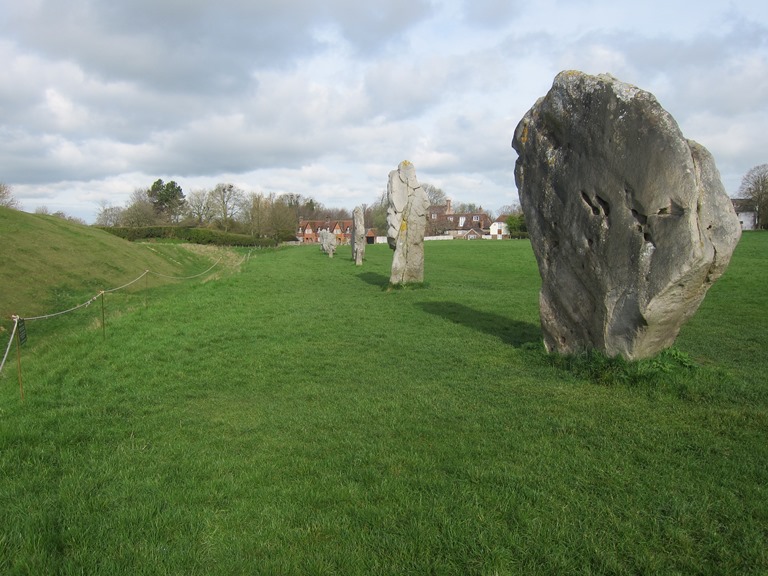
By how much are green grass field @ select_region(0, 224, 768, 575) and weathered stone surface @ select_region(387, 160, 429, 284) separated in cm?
848

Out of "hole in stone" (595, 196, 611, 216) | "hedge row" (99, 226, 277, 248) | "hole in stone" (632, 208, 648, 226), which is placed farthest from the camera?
"hedge row" (99, 226, 277, 248)

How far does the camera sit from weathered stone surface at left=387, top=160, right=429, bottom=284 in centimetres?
1819

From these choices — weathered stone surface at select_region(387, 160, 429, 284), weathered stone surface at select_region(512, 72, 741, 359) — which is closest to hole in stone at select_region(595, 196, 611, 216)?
weathered stone surface at select_region(512, 72, 741, 359)

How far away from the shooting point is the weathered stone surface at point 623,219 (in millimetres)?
6477

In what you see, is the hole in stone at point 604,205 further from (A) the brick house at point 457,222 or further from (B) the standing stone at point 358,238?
(A) the brick house at point 457,222

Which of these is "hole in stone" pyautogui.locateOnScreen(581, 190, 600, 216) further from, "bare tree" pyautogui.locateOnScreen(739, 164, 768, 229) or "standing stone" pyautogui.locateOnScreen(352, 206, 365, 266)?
"bare tree" pyautogui.locateOnScreen(739, 164, 768, 229)

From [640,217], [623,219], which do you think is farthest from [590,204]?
[640,217]

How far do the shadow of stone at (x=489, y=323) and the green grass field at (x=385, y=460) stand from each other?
271mm

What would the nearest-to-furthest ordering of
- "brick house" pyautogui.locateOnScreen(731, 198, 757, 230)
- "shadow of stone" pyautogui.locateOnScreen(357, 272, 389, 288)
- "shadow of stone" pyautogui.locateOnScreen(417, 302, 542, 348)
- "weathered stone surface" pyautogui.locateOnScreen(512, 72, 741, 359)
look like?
"weathered stone surface" pyautogui.locateOnScreen(512, 72, 741, 359) → "shadow of stone" pyautogui.locateOnScreen(417, 302, 542, 348) → "shadow of stone" pyautogui.locateOnScreen(357, 272, 389, 288) → "brick house" pyautogui.locateOnScreen(731, 198, 757, 230)

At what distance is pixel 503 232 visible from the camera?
117 m

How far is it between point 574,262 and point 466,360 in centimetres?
210

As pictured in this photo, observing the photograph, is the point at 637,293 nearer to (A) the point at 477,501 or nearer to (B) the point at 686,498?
(B) the point at 686,498

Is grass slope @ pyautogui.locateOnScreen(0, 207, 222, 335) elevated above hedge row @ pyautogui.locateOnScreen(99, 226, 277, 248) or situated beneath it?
situated beneath

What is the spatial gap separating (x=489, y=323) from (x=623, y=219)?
484cm
